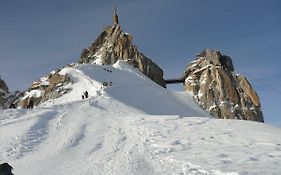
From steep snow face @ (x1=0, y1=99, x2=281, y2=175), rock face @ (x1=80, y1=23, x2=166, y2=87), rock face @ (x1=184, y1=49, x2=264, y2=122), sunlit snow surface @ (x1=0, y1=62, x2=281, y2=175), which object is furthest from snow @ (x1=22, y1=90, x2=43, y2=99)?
steep snow face @ (x1=0, y1=99, x2=281, y2=175)

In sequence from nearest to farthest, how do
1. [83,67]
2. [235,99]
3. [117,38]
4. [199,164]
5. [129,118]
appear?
[199,164]
[129,118]
[83,67]
[235,99]
[117,38]

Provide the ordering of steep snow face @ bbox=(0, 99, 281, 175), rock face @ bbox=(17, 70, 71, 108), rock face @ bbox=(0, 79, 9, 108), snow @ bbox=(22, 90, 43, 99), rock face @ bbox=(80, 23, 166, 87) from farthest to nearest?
rock face @ bbox=(80, 23, 166, 87)
rock face @ bbox=(0, 79, 9, 108)
snow @ bbox=(22, 90, 43, 99)
rock face @ bbox=(17, 70, 71, 108)
steep snow face @ bbox=(0, 99, 281, 175)

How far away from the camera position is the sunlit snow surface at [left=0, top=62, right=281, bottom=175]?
16.8 metres

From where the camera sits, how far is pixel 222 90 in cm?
8156

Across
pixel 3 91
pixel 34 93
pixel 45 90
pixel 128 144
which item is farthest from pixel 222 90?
pixel 128 144

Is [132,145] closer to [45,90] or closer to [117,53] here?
[45,90]

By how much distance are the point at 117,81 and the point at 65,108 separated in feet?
81.4

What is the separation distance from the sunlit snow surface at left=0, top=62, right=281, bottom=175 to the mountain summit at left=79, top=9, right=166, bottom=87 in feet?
173

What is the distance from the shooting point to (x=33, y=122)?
2656 cm

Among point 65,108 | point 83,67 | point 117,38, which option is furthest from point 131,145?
point 117,38

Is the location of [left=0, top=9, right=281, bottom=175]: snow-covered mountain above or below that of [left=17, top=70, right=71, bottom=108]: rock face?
below

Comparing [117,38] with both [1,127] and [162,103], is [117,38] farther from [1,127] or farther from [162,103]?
[1,127]

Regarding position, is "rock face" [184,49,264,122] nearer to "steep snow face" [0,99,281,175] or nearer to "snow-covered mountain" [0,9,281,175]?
"snow-covered mountain" [0,9,281,175]

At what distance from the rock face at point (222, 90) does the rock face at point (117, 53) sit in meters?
7.49
